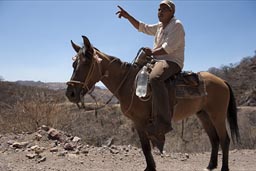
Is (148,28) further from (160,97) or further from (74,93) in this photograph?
(74,93)

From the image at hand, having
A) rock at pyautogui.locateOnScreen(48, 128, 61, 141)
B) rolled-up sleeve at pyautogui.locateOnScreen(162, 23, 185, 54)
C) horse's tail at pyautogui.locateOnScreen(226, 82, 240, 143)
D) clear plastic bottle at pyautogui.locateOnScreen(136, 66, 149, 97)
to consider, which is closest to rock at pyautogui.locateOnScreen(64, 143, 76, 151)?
rock at pyautogui.locateOnScreen(48, 128, 61, 141)

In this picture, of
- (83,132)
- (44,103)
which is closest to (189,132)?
(83,132)

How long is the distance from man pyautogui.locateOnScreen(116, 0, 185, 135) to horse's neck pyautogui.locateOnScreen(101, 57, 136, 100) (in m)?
0.45

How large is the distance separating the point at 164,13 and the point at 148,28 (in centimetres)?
67

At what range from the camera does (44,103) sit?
9.94m

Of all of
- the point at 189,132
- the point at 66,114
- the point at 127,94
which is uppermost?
the point at 127,94

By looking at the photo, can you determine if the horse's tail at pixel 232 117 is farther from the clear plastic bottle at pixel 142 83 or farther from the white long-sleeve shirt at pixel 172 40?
the clear plastic bottle at pixel 142 83

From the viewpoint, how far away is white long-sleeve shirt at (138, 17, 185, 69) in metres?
5.09

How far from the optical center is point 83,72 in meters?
4.92

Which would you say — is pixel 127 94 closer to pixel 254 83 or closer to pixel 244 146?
pixel 244 146

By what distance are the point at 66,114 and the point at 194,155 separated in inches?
172

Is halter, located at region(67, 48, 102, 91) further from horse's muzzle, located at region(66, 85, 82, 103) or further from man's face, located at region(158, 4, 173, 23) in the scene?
man's face, located at region(158, 4, 173, 23)

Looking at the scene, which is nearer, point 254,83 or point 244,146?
point 244,146

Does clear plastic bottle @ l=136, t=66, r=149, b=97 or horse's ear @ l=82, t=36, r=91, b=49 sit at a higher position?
horse's ear @ l=82, t=36, r=91, b=49
